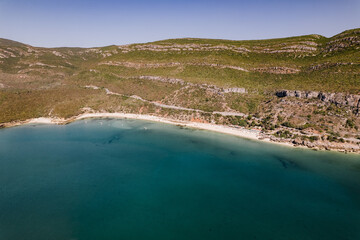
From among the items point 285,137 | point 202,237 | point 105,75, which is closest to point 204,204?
point 202,237

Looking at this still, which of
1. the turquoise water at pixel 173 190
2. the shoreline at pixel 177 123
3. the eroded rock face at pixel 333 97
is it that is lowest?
the turquoise water at pixel 173 190

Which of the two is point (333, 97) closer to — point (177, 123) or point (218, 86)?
point (218, 86)

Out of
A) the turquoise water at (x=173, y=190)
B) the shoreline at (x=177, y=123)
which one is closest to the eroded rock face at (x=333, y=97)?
the shoreline at (x=177, y=123)

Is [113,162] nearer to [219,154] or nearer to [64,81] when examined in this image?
[219,154]

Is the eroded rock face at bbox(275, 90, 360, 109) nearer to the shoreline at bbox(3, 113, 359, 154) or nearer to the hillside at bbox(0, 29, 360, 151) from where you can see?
the hillside at bbox(0, 29, 360, 151)

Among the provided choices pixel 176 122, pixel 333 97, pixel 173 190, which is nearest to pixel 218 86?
pixel 176 122

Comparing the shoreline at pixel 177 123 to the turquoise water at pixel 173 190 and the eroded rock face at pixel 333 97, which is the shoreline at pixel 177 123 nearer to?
the turquoise water at pixel 173 190
